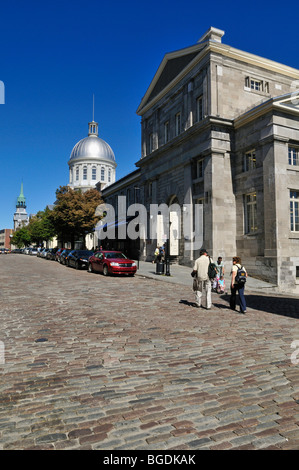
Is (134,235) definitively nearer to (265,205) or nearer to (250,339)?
(265,205)

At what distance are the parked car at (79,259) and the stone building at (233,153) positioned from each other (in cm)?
674

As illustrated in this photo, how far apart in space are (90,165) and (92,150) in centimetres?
409

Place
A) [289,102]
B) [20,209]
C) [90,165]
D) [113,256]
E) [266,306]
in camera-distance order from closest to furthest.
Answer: [266,306] < [289,102] < [113,256] < [90,165] < [20,209]

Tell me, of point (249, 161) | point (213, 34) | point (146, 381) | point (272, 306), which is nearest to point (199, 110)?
point (213, 34)

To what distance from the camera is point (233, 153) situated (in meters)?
22.9

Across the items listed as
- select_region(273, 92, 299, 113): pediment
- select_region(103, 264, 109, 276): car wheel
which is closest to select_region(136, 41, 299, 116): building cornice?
select_region(273, 92, 299, 113): pediment

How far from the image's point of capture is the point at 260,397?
13.1ft

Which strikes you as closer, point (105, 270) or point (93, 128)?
point (105, 270)

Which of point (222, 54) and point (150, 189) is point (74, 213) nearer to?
point (150, 189)

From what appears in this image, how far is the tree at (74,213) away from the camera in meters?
39.3

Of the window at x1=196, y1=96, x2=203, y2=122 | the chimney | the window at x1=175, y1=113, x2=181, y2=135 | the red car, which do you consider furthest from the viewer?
the window at x1=175, y1=113, x2=181, y2=135

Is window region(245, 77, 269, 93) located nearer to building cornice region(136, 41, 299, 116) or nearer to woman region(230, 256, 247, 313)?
building cornice region(136, 41, 299, 116)

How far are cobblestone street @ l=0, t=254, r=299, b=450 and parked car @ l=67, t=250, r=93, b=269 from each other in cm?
1551

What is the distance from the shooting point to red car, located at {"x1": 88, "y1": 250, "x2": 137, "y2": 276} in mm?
18891
